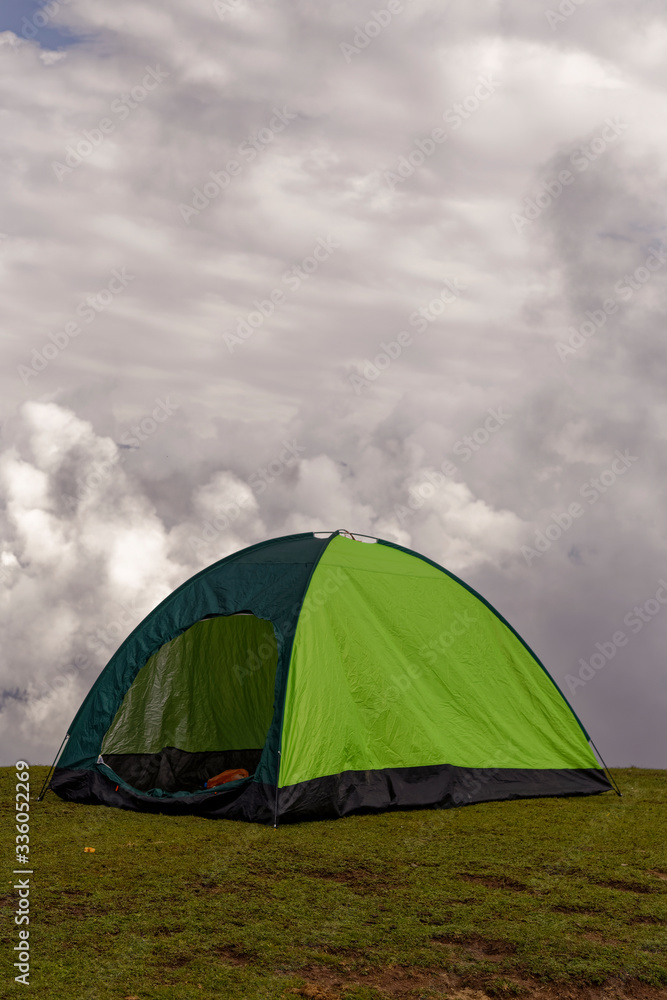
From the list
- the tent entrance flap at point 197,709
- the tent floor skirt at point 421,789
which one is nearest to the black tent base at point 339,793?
the tent floor skirt at point 421,789

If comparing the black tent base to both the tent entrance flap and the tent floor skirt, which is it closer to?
the tent floor skirt

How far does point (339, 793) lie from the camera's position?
848cm

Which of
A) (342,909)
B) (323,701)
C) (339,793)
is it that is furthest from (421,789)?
(342,909)

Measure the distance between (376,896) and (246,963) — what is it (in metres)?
1.32

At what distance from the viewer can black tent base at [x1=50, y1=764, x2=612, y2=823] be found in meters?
8.23

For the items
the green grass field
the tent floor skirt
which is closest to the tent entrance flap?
the green grass field

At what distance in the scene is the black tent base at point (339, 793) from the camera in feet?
27.0

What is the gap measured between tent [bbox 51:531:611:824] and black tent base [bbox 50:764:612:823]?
0.05 feet

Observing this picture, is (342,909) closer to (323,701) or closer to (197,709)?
(323,701)

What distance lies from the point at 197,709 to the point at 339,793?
2.98 metres

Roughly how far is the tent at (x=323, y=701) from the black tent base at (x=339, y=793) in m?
0.01

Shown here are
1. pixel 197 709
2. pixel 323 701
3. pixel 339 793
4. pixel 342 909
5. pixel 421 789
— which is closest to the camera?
pixel 342 909

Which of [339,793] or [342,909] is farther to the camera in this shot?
[339,793]

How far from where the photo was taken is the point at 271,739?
8.41 metres
